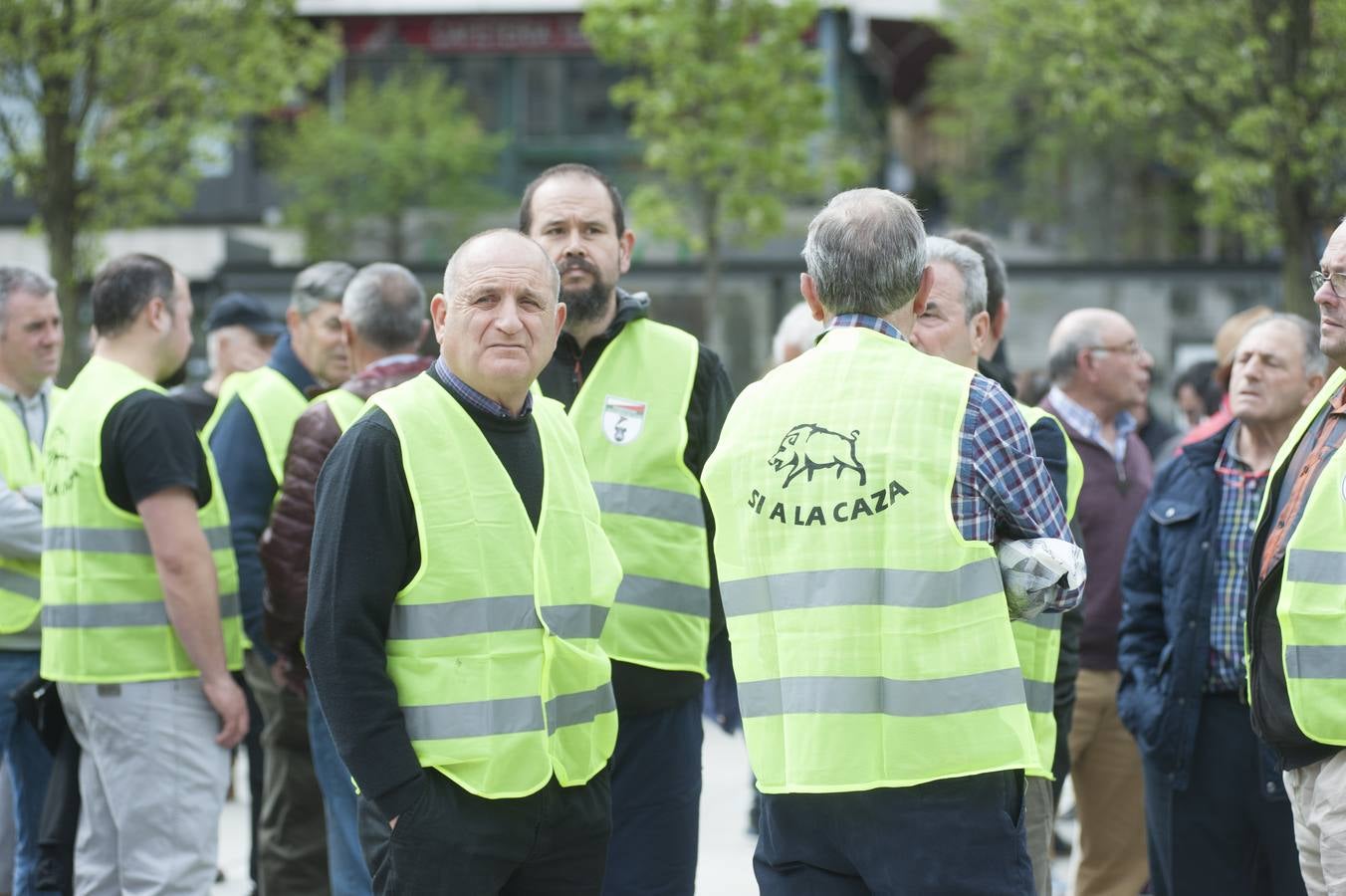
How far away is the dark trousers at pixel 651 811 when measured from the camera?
15.1 feet

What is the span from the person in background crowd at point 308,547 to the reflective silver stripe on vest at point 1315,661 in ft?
9.35

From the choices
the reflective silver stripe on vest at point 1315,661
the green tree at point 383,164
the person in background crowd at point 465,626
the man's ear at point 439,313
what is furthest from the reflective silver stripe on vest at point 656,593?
the green tree at point 383,164

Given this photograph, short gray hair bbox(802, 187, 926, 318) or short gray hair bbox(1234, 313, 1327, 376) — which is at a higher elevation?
short gray hair bbox(802, 187, 926, 318)

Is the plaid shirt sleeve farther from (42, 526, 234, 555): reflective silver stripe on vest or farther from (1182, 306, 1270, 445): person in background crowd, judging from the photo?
(42, 526, 234, 555): reflective silver stripe on vest

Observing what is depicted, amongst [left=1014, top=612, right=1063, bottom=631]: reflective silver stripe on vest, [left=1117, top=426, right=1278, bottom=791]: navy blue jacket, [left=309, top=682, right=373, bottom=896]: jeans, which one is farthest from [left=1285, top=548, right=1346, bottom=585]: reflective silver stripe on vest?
[left=309, top=682, right=373, bottom=896]: jeans

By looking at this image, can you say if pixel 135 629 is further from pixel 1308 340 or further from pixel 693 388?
pixel 1308 340

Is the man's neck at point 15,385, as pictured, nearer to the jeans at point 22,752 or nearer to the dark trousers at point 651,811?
the jeans at point 22,752

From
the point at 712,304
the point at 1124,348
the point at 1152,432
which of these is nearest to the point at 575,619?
the point at 1124,348

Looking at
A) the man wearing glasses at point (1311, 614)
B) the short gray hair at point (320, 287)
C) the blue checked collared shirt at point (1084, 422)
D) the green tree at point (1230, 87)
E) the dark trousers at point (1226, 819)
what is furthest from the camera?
the green tree at point (1230, 87)

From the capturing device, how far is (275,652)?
18.9 ft

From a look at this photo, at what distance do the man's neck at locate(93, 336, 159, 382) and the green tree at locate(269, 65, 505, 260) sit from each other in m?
23.6

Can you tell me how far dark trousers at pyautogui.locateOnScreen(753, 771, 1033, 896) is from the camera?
3205 millimetres

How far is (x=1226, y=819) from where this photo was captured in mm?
5176

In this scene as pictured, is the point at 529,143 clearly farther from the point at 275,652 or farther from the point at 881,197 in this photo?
the point at 881,197
